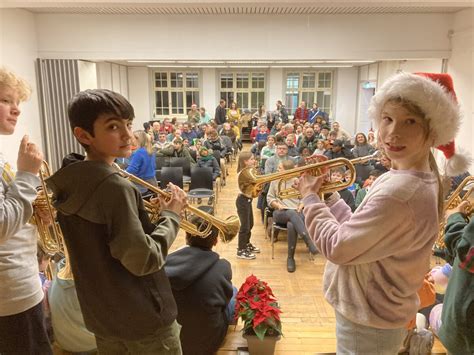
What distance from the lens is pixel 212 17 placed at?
7.75 metres

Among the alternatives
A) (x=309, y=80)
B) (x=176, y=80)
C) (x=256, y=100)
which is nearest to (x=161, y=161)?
(x=176, y=80)

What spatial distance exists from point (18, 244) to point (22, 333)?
15.9 inches

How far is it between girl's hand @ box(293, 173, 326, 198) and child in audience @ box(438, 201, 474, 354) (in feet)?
2.06

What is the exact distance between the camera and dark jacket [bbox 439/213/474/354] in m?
1.59

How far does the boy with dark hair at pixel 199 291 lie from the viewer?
91.3 inches

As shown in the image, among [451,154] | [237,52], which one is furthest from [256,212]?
[451,154]

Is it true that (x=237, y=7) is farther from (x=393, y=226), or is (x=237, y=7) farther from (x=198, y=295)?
(x=393, y=226)

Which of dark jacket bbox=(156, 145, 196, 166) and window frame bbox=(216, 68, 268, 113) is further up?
window frame bbox=(216, 68, 268, 113)

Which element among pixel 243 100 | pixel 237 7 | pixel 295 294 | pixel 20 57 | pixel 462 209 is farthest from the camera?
pixel 243 100

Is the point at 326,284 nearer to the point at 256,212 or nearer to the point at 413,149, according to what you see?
the point at 413,149

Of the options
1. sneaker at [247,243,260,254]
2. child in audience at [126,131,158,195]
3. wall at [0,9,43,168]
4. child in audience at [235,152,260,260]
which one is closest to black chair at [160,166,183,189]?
child in audience at [126,131,158,195]

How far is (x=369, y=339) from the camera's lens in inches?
55.4

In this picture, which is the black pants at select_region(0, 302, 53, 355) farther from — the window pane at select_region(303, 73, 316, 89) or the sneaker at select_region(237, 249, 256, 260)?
the window pane at select_region(303, 73, 316, 89)

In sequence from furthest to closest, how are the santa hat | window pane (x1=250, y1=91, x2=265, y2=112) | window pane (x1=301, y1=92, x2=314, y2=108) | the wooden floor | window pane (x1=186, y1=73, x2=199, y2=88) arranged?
1. window pane (x1=250, y1=91, x2=265, y2=112)
2. window pane (x1=301, y1=92, x2=314, y2=108)
3. window pane (x1=186, y1=73, x2=199, y2=88)
4. the wooden floor
5. the santa hat
